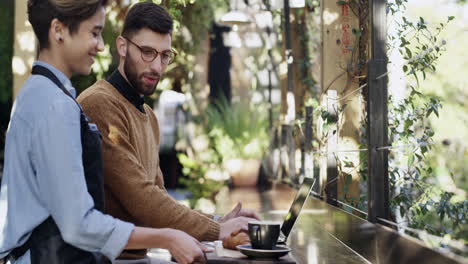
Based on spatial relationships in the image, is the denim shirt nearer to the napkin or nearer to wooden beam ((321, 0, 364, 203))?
the napkin

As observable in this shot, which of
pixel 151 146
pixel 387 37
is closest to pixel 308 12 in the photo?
pixel 387 37

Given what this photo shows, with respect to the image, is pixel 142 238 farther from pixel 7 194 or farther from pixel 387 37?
pixel 387 37

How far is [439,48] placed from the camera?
272 cm

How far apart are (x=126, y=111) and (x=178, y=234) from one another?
0.69 m

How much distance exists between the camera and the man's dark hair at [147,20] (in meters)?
2.20

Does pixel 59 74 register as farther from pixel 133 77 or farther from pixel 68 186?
pixel 133 77

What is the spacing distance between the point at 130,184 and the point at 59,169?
535mm

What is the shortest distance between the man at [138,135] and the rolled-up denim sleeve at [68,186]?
489 mm

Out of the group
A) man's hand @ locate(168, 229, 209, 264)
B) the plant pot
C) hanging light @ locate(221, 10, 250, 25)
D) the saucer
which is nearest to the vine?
the saucer

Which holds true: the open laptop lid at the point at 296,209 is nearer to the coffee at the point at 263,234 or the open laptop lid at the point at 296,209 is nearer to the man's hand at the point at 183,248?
the coffee at the point at 263,234

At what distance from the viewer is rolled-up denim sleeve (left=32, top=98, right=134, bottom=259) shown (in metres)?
1.40

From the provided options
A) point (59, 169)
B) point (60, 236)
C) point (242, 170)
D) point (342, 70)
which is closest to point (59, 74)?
point (59, 169)

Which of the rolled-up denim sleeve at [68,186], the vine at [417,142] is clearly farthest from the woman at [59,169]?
the vine at [417,142]

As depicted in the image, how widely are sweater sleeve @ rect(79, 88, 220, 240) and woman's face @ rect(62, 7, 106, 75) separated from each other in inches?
16.0
